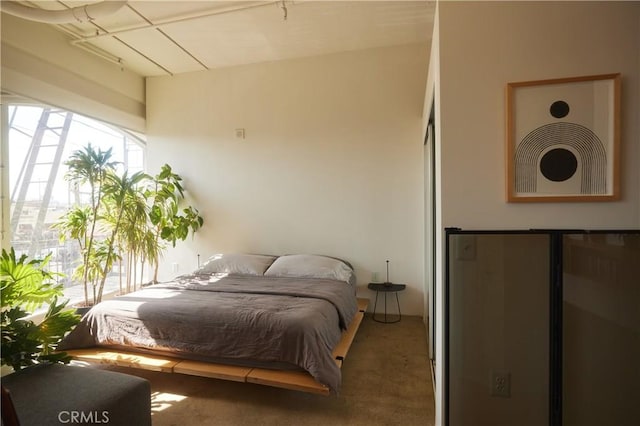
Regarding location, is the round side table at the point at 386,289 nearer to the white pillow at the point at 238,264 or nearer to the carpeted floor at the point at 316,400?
the carpeted floor at the point at 316,400

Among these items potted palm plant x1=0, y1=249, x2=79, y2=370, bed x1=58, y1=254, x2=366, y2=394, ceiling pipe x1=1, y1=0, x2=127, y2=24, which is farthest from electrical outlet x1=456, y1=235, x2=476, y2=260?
ceiling pipe x1=1, y1=0, x2=127, y2=24

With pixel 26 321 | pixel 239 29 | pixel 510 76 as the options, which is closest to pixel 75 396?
pixel 26 321

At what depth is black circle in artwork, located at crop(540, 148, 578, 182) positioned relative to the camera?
5.00 ft

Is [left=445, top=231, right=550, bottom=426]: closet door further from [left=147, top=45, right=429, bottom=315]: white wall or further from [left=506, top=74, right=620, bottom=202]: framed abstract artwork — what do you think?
[left=147, top=45, right=429, bottom=315]: white wall

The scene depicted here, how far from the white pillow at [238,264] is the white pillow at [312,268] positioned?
0.13 metres

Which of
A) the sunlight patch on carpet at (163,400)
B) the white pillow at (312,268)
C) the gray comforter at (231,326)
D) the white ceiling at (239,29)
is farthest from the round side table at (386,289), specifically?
the white ceiling at (239,29)

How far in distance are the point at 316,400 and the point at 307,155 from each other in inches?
108

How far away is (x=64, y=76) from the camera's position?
346 cm

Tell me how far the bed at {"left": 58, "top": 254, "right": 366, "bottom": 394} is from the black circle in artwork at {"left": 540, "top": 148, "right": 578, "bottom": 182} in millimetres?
1625

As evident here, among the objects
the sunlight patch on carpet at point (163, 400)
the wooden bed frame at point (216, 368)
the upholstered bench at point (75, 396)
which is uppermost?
the upholstered bench at point (75, 396)

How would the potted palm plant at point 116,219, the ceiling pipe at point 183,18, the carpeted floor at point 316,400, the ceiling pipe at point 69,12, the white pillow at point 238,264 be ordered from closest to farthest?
the carpeted floor at point 316,400 < the ceiling pipe at point 69,12 < the ceiling pipe at point 183,18 < the potted palm plant at point 116,219 < the white pillow at point 238,264

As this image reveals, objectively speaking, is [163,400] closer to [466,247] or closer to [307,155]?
[466,247]

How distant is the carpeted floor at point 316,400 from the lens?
1969 mm

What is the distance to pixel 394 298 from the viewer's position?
12.2 ft
